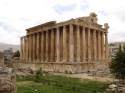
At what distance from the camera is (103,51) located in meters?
65.4

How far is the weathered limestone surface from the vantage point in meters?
4.98

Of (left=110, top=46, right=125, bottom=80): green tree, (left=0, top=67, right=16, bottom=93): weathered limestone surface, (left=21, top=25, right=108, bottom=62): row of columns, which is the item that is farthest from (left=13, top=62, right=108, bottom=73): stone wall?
(left=0, top=67, right=16, bottom=93): weathered limestone surface

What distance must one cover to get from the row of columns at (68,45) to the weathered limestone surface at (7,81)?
4607 centimetres

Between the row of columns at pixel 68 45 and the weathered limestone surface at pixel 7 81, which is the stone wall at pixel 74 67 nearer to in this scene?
the row of columns at pixel 68 45

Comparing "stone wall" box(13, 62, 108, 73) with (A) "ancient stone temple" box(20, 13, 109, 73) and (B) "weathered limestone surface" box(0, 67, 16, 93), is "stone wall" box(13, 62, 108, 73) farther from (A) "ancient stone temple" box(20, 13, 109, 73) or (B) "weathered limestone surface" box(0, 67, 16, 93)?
(B) "weathered limestone surface" box(0, 67, 16, 93)

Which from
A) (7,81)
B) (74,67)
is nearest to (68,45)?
(74,67)

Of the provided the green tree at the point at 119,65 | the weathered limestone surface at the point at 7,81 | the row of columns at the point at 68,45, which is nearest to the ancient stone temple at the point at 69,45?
the row of columns at the point at 68,45

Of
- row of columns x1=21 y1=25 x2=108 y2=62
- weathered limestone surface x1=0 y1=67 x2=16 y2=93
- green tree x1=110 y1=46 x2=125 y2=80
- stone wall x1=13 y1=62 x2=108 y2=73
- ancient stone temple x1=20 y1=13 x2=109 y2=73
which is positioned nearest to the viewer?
weathered limestone surface x1=0 y1=67 x2=16 y2=93

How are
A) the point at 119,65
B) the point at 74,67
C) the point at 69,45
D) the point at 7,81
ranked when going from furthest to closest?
the point at 69,45
the point at 74,67
the point at 119,65
the point at 7,81

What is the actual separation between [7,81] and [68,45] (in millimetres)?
49902

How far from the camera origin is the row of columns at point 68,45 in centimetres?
5372

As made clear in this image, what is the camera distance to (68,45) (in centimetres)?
5484

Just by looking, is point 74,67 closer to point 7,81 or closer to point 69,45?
point 69,45

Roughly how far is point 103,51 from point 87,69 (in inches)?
644
